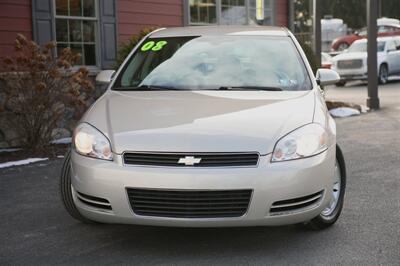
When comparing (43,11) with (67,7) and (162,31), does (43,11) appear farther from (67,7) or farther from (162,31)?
(162,31)

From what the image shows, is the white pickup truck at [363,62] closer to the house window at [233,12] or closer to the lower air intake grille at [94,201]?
the house window at [233,12]

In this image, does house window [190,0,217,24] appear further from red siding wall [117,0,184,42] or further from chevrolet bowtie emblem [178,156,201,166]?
chevrolet bowtie emblem [178,156,201,166]

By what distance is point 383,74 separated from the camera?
74.3ft

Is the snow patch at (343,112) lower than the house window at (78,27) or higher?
lower

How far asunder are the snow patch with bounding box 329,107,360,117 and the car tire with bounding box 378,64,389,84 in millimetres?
9721

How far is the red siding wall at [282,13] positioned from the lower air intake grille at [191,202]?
11.9m

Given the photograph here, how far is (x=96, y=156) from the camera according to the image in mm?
4273

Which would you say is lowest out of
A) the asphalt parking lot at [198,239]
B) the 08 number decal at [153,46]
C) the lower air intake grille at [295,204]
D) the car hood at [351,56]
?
the asphalt parking lot at [198,239]

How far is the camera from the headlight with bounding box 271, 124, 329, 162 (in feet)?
13.6

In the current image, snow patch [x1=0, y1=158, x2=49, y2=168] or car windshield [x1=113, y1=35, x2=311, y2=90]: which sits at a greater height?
car windshield [x1=113, y1=35, x2=311, y2=90]

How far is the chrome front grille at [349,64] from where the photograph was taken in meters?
22.2

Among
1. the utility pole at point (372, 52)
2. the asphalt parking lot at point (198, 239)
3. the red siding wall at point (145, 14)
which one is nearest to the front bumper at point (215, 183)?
the asphalt parking lot at point (198, 239)

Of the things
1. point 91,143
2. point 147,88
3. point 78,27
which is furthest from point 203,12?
point 91,143

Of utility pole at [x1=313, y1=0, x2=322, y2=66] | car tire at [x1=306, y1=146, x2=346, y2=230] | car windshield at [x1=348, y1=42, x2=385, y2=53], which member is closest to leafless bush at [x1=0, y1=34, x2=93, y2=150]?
car tire at [x1=306, y1=146, x2=346, y2=230]
